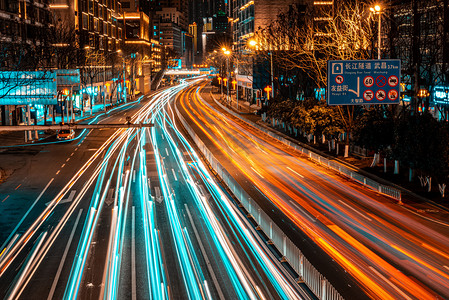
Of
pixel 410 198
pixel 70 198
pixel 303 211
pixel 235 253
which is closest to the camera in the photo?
pixel 235 253

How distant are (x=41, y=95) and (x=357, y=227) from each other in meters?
Result: 42.3

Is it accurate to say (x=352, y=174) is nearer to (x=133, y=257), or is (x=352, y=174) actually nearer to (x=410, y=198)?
(x=410, y=198)

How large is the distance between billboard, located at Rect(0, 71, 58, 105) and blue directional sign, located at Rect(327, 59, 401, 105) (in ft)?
107

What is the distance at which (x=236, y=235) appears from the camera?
23.7 m

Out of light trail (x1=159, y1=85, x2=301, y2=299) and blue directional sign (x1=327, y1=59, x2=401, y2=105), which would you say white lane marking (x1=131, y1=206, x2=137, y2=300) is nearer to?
light trail (x1=159, y1=85, x2=301, y2=299)

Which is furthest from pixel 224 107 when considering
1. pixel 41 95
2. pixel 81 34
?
pixel 41 95

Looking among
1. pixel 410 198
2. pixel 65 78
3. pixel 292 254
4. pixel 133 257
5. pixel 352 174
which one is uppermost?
pixel 65 78

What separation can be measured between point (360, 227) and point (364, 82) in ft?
43.1

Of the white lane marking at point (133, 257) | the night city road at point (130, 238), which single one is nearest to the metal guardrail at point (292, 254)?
the night city road at point (130, 238)

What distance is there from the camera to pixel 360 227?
2488 cm

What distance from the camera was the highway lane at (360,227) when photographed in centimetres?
1852

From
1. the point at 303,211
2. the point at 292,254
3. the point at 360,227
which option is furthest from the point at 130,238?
the point at 360,227

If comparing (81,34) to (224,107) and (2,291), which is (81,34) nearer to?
(224,107)

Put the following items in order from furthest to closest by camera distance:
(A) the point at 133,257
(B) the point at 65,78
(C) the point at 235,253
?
(B) the point at 65,78 → (C) the point at 235,253 → (A) the point at 133,257
